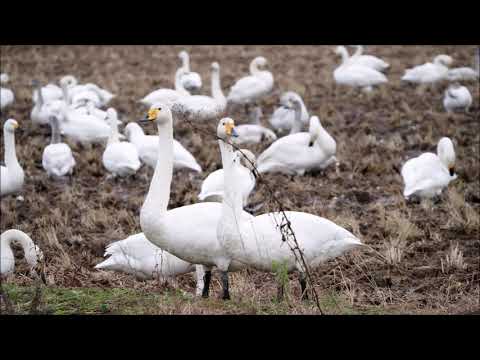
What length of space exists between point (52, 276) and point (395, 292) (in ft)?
9.63

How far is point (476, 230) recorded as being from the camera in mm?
7430

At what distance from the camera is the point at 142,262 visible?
5840mm

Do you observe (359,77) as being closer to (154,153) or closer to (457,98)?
(457,98)

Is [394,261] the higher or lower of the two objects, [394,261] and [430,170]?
the lower

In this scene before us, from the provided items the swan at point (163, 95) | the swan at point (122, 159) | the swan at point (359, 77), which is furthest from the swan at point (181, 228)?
the swan at point (359, 77)

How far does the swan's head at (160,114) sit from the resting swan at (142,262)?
3.89ft

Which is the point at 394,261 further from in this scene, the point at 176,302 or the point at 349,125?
the point at 349,125

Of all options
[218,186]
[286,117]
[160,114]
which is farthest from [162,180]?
[286,117]

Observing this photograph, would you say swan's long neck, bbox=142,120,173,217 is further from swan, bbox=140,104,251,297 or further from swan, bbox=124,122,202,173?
swan, bbox=124,122,202,173

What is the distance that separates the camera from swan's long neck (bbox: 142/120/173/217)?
4.92 meters

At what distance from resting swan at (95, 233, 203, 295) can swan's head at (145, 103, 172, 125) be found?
1.19 m

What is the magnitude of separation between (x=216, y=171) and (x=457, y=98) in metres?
7.43

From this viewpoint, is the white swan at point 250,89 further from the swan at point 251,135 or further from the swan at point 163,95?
the swan at point 251,135
